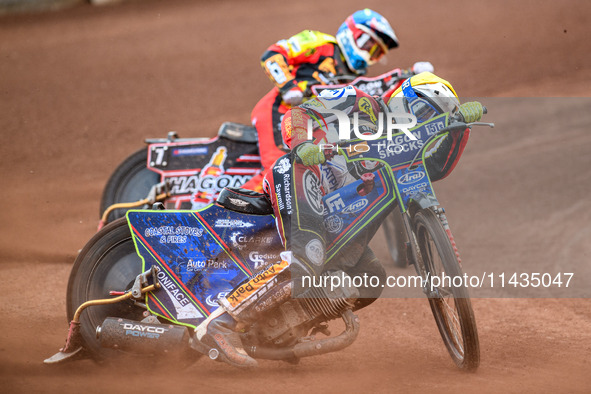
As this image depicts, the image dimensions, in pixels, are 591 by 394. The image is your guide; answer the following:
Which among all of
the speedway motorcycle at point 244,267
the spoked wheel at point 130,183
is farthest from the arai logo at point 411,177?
the spoked wheel at point 130,183

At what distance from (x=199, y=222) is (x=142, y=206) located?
6.46 feet

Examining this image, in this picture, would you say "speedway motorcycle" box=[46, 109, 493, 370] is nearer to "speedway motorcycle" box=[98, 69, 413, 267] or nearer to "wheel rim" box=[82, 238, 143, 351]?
"wheel rim" box=[82, 238, 143, 351]

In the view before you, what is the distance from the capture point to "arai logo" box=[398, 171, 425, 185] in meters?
4.38

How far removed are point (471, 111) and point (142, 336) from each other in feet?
8.33

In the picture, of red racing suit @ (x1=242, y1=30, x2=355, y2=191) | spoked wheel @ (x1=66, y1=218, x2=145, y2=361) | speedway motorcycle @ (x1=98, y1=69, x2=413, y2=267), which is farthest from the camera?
red racing suit @ (x1=242, y1=30, x2=355, y2=191)

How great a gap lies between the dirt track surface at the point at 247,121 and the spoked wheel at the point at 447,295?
20 centimetres

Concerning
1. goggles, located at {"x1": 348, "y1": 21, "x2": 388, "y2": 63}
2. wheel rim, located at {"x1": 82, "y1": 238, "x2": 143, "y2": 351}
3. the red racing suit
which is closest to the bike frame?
wheel rim, located at {"x1": 82, "y1": 238, "x2": 143, "y2": 351}

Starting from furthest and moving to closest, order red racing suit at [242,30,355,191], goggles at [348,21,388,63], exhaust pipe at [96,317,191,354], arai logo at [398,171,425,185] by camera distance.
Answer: goggles at [348,21,388,63]
red racing suit at [242,30,355,191]
exhaust pipe at [96,317,191,354]
arai logo at [398,171,425,185]

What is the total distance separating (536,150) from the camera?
9477 mm

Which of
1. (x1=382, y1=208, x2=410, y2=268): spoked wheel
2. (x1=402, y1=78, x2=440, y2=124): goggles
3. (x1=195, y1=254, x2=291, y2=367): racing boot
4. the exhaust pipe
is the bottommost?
(x1=382, y1=208, x2=410, y2=268): spoked wheel

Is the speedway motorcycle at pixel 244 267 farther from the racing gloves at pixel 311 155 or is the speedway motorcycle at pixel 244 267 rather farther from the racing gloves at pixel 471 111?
the racing gloves at pixel 311 155

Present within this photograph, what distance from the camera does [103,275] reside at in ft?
16.6

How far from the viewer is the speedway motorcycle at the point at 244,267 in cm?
438

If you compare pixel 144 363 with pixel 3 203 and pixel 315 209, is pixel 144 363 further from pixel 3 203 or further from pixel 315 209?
pixel 3 203
